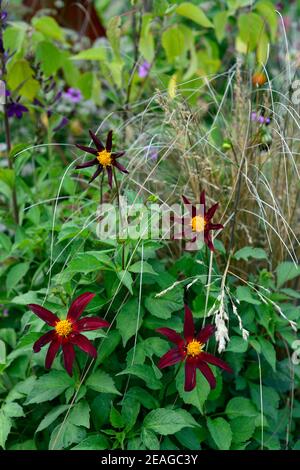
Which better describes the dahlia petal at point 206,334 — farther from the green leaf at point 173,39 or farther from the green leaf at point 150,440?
the green leaf at point 173,39

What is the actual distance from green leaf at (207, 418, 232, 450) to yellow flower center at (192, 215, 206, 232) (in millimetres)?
381

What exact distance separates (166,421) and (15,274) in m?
0.52

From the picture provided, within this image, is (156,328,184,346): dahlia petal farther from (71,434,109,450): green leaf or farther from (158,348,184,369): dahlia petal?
(71,434,109,450): green leaf

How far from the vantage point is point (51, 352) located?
1.09 meters

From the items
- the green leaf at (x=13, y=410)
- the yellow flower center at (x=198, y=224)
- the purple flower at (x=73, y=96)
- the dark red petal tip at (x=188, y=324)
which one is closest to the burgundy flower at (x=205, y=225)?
the yellow flower center at (x=198, y=224)

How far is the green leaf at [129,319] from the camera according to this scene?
1219mm

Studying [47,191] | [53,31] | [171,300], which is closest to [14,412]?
[171,300]

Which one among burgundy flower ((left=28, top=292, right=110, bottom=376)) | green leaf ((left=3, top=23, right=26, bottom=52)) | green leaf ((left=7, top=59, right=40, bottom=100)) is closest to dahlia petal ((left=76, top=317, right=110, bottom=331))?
burgundy flower ((left=28, top=292, right=110, bottom=376))

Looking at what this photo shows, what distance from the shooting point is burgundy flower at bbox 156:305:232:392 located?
1.10m

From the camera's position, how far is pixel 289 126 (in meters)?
1.68

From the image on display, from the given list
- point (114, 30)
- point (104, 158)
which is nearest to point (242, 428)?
point (104, 158)

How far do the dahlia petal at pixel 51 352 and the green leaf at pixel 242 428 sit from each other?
1.38ft

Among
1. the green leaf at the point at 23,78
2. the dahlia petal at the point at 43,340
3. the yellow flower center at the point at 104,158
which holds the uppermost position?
the green leaf at the point at 23,78
